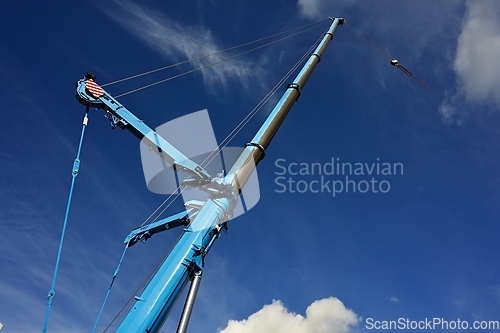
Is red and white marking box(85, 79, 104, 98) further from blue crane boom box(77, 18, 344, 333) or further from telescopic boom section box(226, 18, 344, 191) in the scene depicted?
telescopic boom section box(226, 18, 344, 191)

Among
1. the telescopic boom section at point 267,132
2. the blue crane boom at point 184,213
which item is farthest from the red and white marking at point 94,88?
the telescopic boom section at point 267,132

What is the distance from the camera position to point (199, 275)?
10.1 meters

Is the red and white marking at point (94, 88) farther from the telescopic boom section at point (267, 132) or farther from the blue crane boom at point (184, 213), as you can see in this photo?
the telescopic boom section at point (267, 132)

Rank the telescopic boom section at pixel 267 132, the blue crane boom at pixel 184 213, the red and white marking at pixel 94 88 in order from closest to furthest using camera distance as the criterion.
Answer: the blue crane boom at pixel 184 213
the telescopic boom section at pixel 267 132
the red and white marking at pixel 94 88

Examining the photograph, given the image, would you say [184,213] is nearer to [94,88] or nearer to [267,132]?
[267,132]

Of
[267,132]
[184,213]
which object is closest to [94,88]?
[184,213]

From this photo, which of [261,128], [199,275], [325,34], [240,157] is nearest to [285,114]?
[261,128]

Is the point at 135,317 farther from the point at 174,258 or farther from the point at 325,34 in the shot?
the point at 325,34

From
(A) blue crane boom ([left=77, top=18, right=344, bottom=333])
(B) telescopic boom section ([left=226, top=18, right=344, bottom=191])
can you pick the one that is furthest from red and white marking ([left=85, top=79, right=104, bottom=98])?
(B) telescopic boom section ([left=226, top=18, right=344, bottom=191])

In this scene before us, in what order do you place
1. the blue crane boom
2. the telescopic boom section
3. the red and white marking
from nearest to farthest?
the blue crane boom → the telescopic boom section → the red and white marking

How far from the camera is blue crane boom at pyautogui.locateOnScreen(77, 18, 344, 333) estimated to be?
28.9ft

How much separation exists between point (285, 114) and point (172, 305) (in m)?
10.3

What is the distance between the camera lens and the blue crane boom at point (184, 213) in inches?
346

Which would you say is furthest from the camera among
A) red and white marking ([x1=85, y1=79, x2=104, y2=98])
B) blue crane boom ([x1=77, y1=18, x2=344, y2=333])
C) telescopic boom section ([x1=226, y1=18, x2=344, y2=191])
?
red and white marking ([x1=85, y1=79, x2=104, y2=98])
